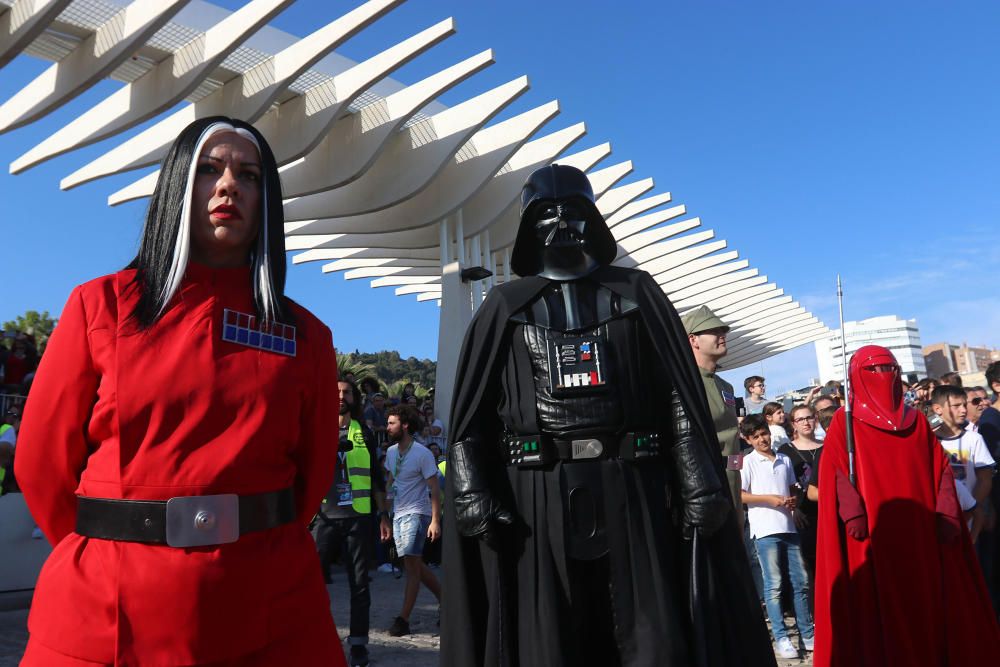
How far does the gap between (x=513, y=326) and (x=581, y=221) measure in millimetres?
541

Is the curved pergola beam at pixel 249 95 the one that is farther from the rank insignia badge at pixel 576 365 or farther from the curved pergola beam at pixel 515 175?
the rank insignia badge at pixel 576 365

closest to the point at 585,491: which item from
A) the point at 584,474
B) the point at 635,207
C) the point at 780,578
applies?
the point at 584,474

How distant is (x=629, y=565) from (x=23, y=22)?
13.0 m

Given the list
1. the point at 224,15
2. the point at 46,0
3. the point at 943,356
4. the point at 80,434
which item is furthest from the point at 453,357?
the point at 943,356

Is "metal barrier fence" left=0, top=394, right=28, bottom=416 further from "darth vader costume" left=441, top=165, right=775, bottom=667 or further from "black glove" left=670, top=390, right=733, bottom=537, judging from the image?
"black glove" left=670, top=390, right=733, bottom=537

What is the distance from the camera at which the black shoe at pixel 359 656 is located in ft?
19.1

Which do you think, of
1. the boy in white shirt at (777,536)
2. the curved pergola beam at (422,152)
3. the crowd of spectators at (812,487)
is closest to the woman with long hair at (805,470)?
the crowd of spectators at (812,487)

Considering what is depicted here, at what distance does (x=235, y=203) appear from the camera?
2.16 metres

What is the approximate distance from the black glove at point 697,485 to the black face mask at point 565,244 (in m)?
0.77

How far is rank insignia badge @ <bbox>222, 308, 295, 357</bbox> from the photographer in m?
2.10

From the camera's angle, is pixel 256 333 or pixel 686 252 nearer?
pixel 256 333

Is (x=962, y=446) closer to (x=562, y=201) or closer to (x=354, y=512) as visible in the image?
(x=562, y=201)

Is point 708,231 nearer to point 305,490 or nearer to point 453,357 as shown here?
point 453,357

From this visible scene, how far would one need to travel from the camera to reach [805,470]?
22.9 feet
